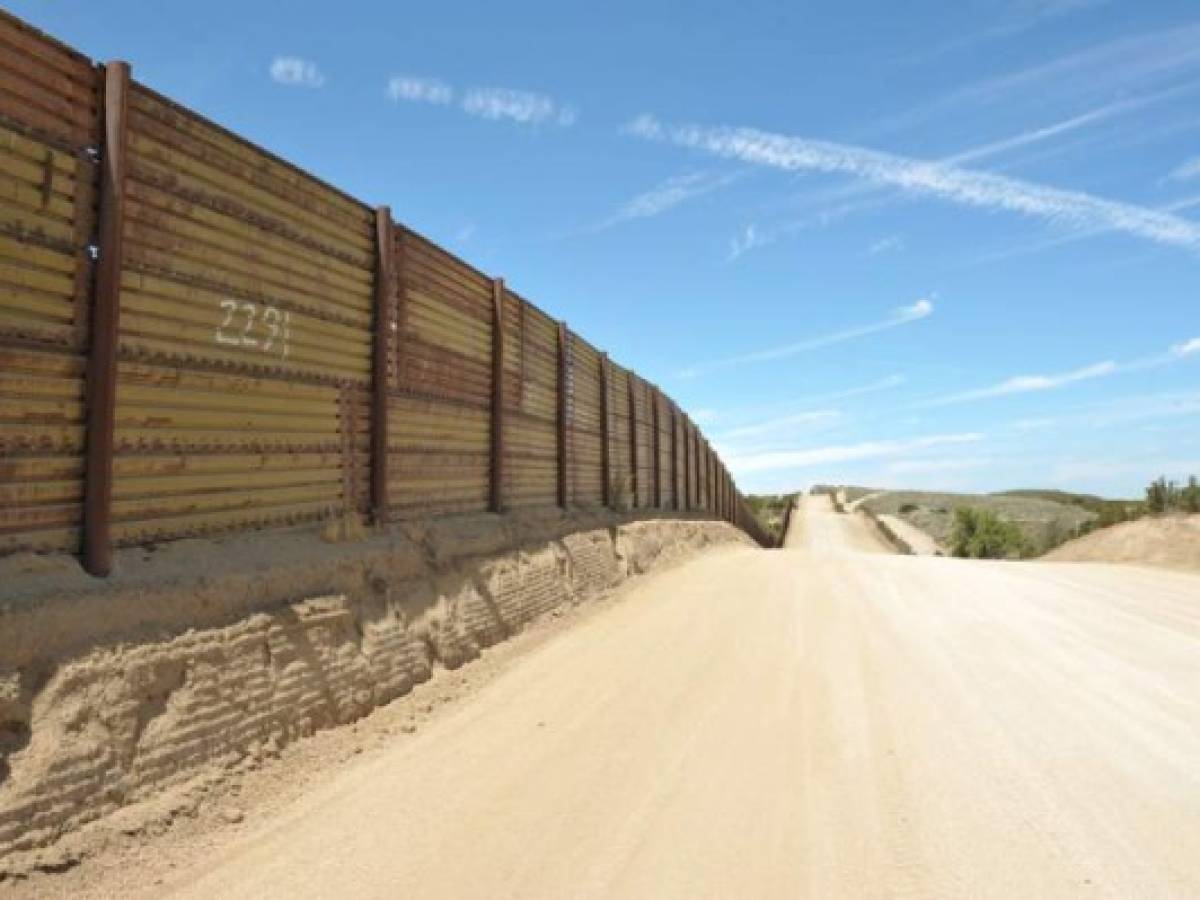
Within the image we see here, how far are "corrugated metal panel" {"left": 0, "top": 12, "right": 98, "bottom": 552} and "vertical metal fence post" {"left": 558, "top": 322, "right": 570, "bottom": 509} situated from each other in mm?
9005

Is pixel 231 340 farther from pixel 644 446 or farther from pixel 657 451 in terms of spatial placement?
pixel 657 451

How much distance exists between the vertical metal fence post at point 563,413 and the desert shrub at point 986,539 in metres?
29.8

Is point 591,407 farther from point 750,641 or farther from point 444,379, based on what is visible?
point 750,641

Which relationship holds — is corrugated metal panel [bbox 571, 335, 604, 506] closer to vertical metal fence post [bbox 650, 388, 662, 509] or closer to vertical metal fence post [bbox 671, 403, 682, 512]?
vertical metal fence post [bbox 650, 388, 662, 509]

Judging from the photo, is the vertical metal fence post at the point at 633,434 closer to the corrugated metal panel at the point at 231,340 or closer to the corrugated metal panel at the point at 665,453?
the corrugated metal panel at the point at 665,453

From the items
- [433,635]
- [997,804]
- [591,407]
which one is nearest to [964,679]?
[997,804]

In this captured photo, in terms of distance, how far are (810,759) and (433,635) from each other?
3256 mm

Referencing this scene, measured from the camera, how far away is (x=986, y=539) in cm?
4075

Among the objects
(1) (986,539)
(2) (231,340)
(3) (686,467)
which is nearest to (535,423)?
(2) (231,340)

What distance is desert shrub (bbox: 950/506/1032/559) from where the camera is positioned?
1564 inches

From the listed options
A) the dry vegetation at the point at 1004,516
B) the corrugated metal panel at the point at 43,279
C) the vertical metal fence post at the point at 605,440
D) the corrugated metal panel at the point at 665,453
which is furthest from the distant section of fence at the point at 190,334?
the dry vegetation at the point at 1004,516

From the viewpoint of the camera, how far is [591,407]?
52.6ft

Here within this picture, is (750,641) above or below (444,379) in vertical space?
below

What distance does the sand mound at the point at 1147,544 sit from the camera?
20266mm
